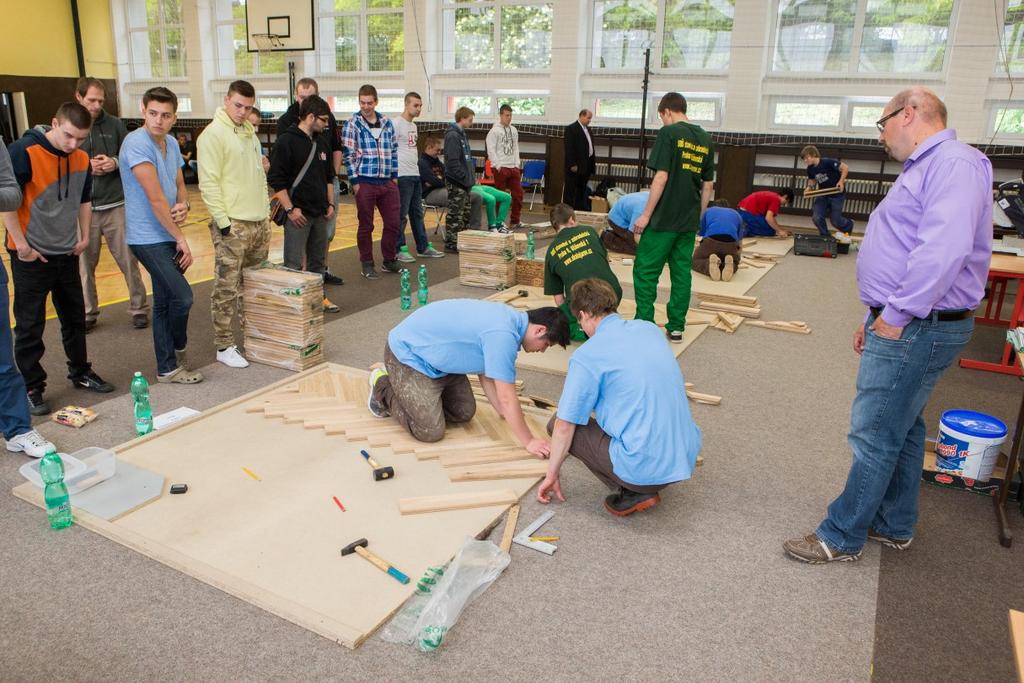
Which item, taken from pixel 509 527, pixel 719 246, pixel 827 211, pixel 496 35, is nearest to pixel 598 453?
pixel 509 527

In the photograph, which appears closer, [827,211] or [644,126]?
[827,211]

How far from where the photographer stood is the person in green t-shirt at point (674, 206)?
514cm

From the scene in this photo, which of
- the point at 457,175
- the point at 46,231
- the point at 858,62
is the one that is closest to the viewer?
the point at 46,231

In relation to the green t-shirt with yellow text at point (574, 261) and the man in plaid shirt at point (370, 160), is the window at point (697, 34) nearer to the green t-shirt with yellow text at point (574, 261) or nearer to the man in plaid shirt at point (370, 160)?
the man in plaid shirt at point (370, 160)

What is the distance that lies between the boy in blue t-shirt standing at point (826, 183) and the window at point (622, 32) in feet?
12.4

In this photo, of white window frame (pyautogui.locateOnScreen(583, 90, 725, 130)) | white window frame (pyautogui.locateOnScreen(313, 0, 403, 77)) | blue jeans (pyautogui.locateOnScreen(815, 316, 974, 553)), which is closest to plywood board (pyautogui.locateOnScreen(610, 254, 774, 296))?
blue jeans (pyautogui.locateOnScreen(815, 316, 974, 553))

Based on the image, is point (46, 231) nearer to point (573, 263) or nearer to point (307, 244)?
point (307, 244)

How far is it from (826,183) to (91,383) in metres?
9.03

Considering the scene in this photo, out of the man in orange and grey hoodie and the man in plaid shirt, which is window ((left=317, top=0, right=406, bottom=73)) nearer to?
the man in plaid shirt

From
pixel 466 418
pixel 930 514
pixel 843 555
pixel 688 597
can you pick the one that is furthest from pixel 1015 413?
pixel 466 418

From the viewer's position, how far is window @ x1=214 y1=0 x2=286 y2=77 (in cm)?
1605

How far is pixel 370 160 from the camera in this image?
22.5ft

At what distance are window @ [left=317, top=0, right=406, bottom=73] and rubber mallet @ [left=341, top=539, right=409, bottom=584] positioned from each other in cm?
1309

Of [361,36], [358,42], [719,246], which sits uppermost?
[361,36]
